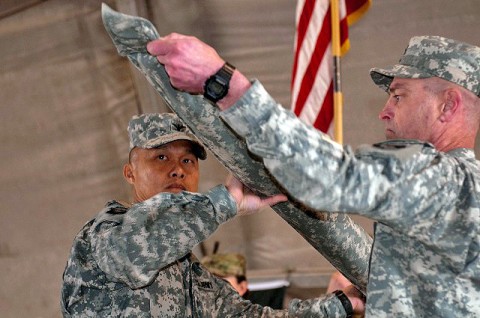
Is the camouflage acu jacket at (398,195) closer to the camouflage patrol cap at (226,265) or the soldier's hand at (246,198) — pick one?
the soldier's hand at (246,198)

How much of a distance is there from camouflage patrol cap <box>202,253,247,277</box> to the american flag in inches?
28.0

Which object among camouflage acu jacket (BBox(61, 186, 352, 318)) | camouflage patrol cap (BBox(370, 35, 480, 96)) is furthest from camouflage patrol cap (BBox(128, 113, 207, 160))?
camouflage patrol cap (BBox(370, 35, 480, 96))

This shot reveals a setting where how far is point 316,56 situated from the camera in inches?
141

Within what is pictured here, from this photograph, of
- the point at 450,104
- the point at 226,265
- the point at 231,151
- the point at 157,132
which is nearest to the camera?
the point at 450,104

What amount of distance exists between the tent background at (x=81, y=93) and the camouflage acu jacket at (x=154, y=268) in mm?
1731

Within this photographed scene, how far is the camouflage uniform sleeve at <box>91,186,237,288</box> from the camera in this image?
1834 mm

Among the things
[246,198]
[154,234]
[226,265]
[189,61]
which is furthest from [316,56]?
[189,61]

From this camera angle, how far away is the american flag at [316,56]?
11.7 feet

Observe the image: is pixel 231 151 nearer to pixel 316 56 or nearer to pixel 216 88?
pixel 216 88

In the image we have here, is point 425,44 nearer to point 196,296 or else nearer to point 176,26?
point 196,296

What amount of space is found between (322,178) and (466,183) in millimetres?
293

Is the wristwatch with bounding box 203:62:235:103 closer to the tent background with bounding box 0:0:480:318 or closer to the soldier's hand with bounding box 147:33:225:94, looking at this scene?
the soldier's hand with bounding box 147:33:225:94

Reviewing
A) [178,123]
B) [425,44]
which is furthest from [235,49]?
[425,44]

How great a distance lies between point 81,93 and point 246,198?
2084 mm
